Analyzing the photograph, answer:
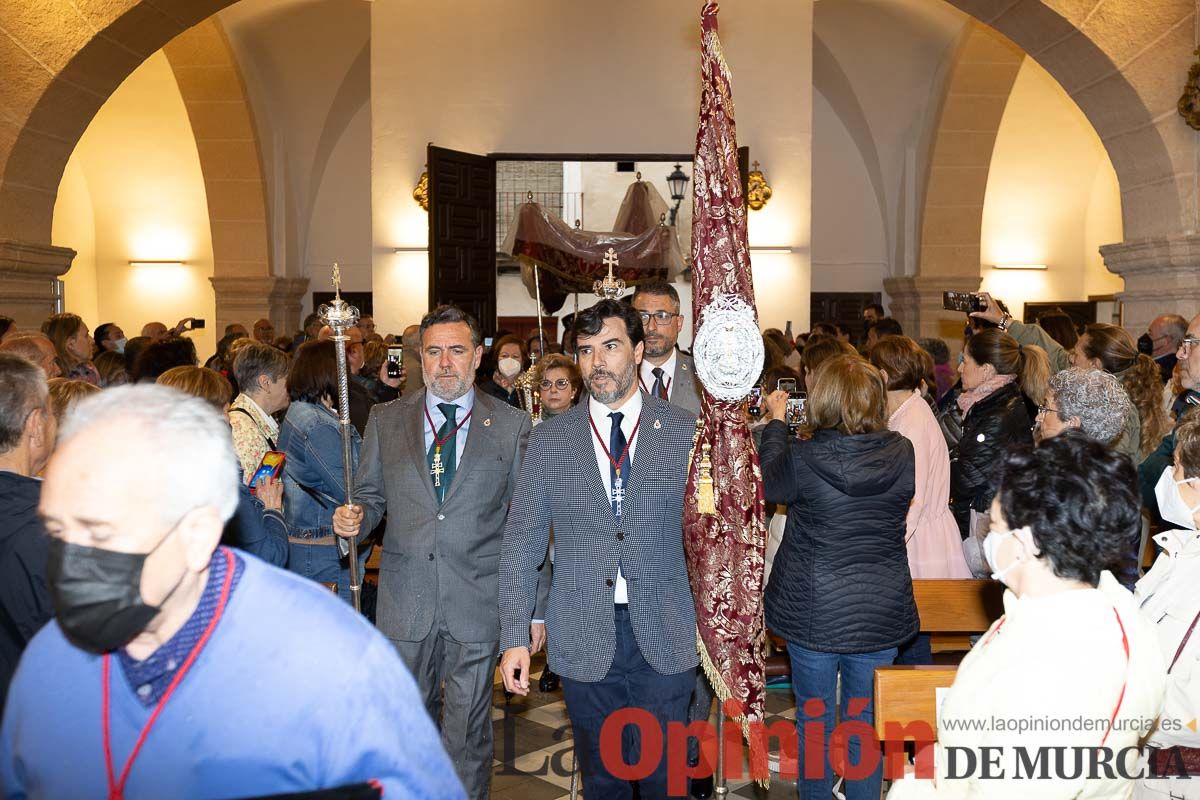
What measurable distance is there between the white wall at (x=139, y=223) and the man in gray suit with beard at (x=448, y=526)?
12.7 metres

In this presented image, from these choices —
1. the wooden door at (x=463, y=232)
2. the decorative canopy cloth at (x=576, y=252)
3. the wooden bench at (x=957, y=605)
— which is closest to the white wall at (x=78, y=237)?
the wooden door at (x=463, y=232)

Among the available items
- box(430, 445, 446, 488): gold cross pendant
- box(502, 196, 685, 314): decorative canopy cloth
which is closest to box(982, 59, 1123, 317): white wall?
box(502, 196, 685, 314): decorative canopy cloth

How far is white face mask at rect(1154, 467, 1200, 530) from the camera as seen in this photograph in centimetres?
289

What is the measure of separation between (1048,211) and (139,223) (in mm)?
13118

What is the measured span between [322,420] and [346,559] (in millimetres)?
557

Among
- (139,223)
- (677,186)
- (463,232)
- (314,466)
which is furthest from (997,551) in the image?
(139,223)

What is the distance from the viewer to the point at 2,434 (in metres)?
2.63

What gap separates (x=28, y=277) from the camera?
7.70 m

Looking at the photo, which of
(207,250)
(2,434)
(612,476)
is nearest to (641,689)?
(612,476)

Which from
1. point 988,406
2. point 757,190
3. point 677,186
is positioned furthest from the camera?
point 677,186

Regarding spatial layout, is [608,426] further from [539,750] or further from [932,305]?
[932,305]

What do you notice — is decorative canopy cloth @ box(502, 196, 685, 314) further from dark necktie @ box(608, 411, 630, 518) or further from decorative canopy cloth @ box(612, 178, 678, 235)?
dark necktie @ box(608, 411, 630, 518)

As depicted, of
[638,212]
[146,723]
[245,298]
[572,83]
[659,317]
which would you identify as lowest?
[146,723]

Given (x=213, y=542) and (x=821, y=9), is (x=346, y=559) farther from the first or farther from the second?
(x=821, y=9)
